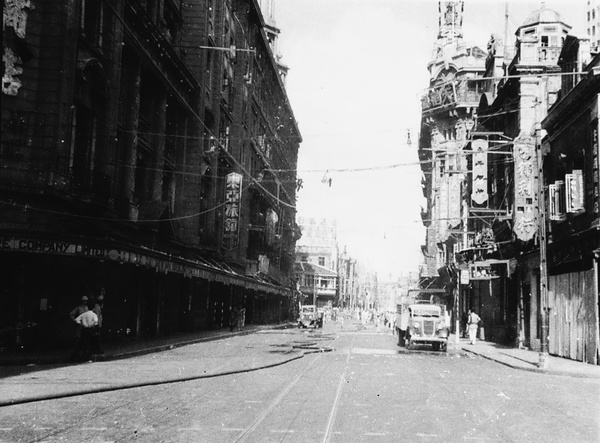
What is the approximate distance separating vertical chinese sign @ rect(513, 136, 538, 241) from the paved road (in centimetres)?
1201

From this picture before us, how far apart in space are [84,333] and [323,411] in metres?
10.2

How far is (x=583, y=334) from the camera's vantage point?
81.9 feet

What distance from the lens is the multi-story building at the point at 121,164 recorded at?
20891 millimetres

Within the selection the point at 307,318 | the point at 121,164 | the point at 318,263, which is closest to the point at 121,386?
the point at 121,164

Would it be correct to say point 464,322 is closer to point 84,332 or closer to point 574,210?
point 574,210

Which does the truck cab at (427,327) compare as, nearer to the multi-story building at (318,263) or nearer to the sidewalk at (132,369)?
the sidewalk at (132,369)

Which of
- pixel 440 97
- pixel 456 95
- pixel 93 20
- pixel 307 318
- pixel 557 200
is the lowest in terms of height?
pixel 307 318

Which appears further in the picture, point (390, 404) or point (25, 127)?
point (25, 127)

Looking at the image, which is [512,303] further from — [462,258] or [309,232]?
[309,232]

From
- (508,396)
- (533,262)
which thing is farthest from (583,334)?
(508,396)

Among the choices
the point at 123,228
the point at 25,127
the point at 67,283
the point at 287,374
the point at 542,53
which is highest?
the point at 542,53

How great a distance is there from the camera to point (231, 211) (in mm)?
45812

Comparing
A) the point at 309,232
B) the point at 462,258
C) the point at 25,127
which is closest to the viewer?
the point at 25,127

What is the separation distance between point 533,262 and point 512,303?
5.95 meters
